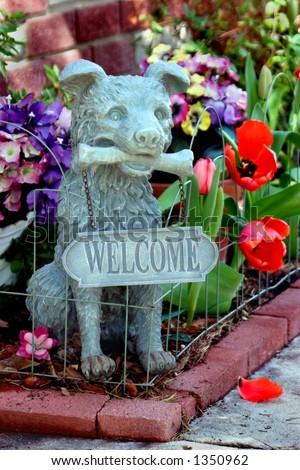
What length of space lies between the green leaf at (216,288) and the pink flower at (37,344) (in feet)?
1.99

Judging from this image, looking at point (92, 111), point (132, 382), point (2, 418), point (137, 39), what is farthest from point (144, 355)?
point (137, 39)

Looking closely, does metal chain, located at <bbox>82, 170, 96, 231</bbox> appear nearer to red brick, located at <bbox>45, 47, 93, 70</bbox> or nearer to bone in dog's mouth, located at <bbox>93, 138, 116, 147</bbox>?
bone in dog's mouth, located at <bbox>93, 138, 116, 147</bbox>

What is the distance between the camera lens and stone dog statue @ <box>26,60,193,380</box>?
9.68 ft

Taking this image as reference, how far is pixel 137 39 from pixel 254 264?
6.89 feet

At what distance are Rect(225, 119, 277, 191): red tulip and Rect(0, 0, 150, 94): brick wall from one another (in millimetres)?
1193

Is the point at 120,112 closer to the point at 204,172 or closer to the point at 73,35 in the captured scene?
the point at 204,172

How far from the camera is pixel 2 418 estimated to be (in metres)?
3.06

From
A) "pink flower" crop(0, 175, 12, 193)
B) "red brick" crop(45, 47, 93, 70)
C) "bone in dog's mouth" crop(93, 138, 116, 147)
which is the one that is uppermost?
"red brick" crop(45, 47, 93, 70)

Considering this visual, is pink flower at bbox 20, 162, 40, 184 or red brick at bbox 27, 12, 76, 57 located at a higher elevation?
red brick at bbox 27, 12, 76, 57

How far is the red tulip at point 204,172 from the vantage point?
3.55 meters

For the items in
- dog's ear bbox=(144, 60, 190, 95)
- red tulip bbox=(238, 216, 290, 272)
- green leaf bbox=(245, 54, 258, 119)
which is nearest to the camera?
dog's ear bbox=(144, 60, 190, 95)

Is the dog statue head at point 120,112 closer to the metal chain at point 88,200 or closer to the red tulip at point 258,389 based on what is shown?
the metal chain at point 88,200

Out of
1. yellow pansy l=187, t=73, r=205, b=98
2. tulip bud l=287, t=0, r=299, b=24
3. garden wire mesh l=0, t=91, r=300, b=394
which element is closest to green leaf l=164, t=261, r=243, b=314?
garden wire mesh l=0, t=91, r=300, b=394
